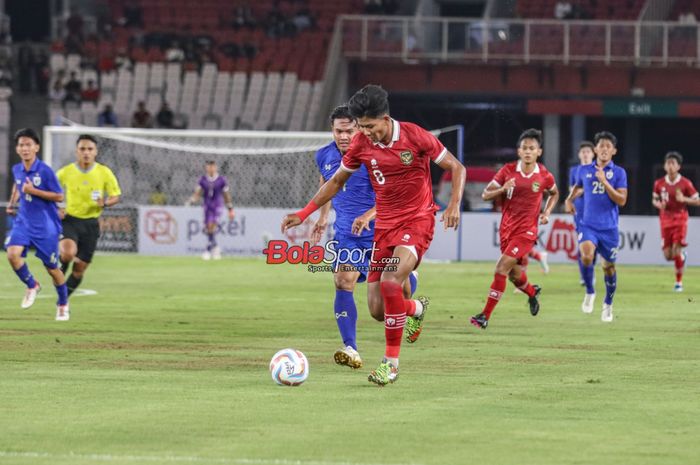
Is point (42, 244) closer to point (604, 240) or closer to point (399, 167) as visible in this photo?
point (604, 240)

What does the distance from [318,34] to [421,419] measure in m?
36.0

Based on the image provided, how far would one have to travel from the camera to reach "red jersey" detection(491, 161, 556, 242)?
1688 centimetres

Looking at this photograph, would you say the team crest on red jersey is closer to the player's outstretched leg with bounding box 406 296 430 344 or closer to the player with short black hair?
the player's outstretched leg with bounding box 406 296 430 344

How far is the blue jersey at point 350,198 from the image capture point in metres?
12.5

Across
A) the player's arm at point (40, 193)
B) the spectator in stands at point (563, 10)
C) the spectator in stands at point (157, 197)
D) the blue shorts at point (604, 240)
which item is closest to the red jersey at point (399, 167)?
the player's arm at point (40, 193)

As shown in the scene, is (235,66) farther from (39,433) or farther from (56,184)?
(39,433)

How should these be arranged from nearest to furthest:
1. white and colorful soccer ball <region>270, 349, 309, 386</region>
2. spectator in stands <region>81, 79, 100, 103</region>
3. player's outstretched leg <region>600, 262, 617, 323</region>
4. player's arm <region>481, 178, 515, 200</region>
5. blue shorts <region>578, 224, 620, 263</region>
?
white and colorful soccer ball <region>270, 349, 309, 386</region>, player's arm <region>481, 178, 515, 200</region>, player's outstretched leg <region>600, 262, 617, 323</region>, blue shorts <region>578, 224, 620, 263</region>, spectator in stands <region>81, 79, 100, 103</region>

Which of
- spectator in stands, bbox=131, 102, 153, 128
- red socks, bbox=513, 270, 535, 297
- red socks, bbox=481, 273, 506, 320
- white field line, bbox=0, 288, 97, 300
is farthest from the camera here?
spectator in stands, bbox=131, 102, 153, 128

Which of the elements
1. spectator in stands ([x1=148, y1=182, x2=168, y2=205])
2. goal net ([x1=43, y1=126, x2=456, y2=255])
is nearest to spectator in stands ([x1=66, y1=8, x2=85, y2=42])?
goal net ([x1=43, y1=126, x2=456, y2=255])

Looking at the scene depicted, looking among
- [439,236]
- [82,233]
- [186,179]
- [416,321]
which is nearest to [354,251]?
[416,321]

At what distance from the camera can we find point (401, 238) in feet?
36.0

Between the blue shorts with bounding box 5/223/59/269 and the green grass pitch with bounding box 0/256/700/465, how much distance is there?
749 mm

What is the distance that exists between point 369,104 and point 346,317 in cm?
229

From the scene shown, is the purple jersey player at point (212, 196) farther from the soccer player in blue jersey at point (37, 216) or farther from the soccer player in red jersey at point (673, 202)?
the soccer player in blue jersey at point (37, 216)
